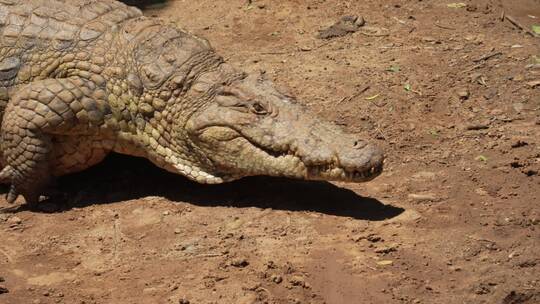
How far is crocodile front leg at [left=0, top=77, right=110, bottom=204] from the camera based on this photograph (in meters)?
6.07

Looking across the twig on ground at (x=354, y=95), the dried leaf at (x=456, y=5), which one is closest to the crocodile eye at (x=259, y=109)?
the twig on ground at (x=354, y=95)

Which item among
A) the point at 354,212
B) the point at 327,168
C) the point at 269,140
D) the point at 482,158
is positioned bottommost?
the point at 354,212

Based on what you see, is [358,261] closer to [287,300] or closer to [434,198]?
[287,300]

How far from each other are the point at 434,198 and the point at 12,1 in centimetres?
364

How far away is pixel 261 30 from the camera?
8.92m

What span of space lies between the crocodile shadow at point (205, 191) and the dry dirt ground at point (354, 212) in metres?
0.02

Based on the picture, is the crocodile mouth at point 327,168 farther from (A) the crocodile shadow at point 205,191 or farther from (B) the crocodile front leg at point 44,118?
(B) the crocodile front leg at point 44,118

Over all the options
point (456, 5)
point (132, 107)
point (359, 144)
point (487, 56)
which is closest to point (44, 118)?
point (132, 107)

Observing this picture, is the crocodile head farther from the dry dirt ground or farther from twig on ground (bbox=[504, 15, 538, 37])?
twig on ground (bbox=[504, 15, 538, 37])

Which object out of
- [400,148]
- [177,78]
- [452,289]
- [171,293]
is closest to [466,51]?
[400,148]

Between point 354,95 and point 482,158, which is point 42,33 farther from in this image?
point 482,158

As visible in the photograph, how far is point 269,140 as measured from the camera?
5711 millimetres

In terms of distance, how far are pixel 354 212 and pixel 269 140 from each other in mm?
771

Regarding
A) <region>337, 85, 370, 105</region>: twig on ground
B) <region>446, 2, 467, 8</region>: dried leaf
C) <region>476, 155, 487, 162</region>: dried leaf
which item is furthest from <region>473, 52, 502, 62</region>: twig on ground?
<region>476, 155, 487, 162</region>: dried leaf
